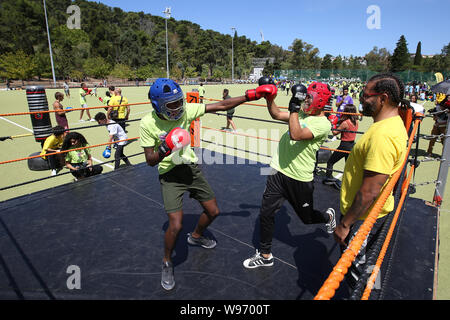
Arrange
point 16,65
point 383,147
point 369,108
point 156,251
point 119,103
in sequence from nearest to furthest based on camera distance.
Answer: point 383,147
point 369,108
point 156,251
point 119,103
point 16,65

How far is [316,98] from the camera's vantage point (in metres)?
2.24

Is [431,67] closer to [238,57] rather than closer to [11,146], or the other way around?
[238,57]

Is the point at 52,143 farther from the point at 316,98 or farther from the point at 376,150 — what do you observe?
the point at 376,150

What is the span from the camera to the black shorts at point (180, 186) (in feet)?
7.25

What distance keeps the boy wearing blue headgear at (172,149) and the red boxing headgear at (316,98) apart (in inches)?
11.7

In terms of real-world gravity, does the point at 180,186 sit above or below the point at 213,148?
above

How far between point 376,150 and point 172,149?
1.31 m

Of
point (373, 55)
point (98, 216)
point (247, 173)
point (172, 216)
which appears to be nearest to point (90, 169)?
point (98, 216)

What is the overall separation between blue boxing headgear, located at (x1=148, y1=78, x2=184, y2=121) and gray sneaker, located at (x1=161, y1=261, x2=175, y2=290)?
3.94 feet

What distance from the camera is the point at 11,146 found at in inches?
291

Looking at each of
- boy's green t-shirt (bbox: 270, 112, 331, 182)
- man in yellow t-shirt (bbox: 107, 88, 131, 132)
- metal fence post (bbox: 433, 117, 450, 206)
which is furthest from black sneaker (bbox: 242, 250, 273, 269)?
man in yellow t-shirt (bbox: 107, 88, 131, 132)

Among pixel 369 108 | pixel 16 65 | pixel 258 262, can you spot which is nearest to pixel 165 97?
pixel 369 108

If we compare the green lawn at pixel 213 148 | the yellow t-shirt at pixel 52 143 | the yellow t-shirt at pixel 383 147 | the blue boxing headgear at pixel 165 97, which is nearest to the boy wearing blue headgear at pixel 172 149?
the blue boxing headgear at pixel 165 97

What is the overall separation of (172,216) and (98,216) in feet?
5.34
